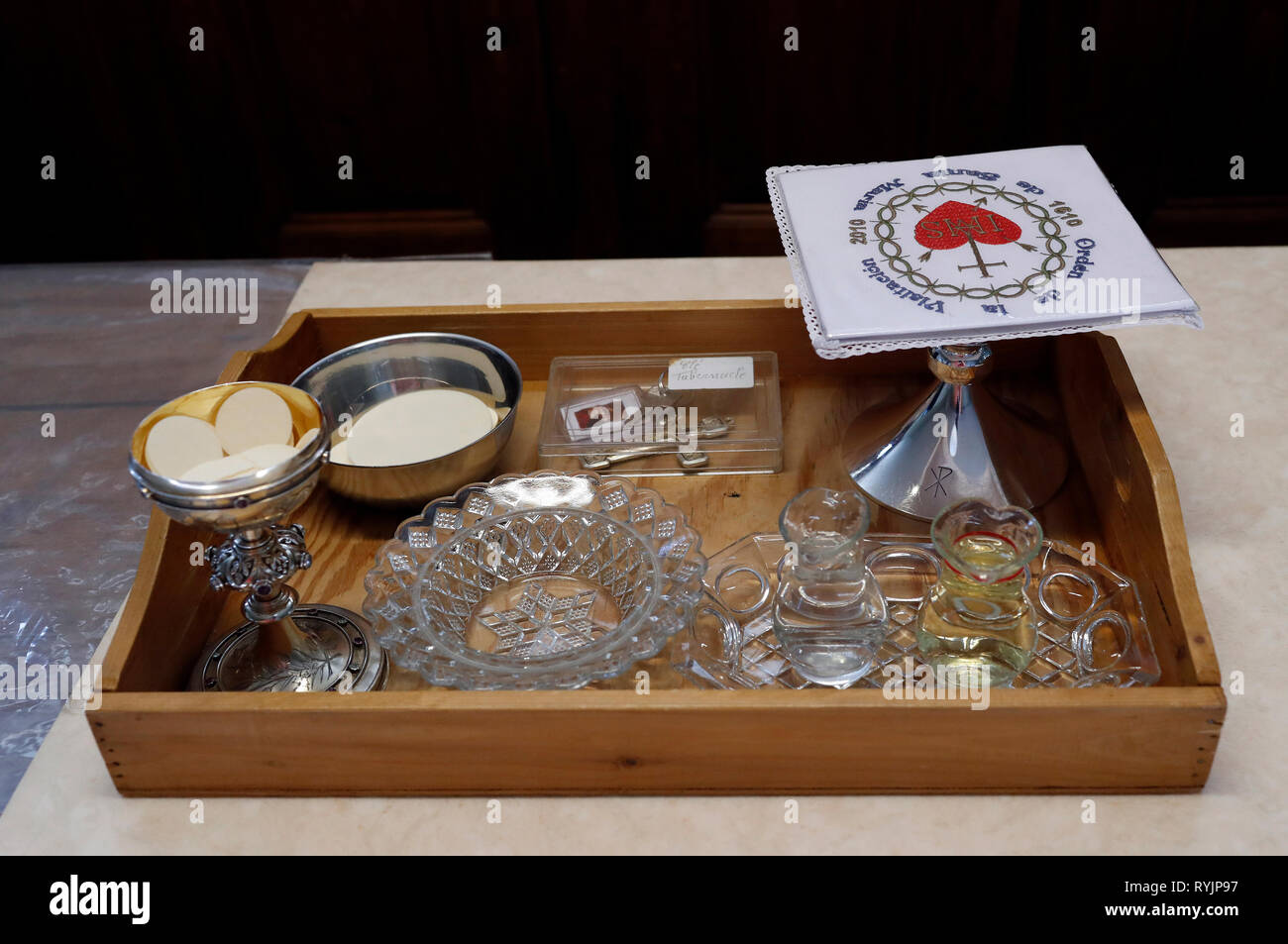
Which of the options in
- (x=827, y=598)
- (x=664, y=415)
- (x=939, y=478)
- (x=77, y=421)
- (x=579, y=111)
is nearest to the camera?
(x=827, y=598)

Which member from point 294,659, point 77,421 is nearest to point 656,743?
point 294,659

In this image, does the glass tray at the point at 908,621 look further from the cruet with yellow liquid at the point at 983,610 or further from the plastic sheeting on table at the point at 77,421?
the plastic sheeting on table at the point at 77,421

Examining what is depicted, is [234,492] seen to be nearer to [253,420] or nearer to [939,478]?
[253,420]

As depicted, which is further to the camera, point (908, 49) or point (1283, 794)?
point (908, 49)

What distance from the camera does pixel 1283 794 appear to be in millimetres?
789

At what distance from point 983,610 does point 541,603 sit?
343mm

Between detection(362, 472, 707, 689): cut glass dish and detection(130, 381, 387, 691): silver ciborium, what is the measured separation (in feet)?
0.15

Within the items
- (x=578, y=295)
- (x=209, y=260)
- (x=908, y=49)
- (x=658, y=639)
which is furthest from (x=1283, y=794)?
(x=209, y=260)

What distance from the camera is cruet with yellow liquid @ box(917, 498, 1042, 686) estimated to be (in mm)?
855

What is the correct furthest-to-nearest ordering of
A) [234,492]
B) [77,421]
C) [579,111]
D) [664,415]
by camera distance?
[579,111]
[77,421]
[664,415]
[234,492]

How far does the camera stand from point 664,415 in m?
1.15

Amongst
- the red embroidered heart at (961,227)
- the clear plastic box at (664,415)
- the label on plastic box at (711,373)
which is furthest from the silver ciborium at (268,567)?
Result: the red embroidered heart at (961,227)

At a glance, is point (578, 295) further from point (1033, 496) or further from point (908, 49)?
point (908, 49)
